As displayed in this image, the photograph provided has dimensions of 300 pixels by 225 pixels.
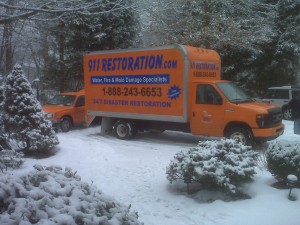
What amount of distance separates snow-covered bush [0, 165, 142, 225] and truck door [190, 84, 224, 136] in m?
8.03

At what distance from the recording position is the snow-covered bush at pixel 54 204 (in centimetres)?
335

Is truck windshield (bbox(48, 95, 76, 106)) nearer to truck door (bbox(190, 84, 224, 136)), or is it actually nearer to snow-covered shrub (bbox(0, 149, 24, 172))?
truck door (bbox(190, 84, 224, 136))

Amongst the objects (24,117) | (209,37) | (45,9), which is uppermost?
(209,37)

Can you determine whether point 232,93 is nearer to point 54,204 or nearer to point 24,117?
point 24,117

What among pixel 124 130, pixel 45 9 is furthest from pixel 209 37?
pixel 45 9

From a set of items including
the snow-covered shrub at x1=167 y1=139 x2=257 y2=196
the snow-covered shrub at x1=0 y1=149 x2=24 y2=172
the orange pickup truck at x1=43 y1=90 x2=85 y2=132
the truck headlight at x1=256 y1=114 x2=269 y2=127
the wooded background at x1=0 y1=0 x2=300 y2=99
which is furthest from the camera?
the wooded background at x1=0 y1=0 x2=300 y2=99

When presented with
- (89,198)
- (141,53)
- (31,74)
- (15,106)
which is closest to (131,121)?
(141,53)

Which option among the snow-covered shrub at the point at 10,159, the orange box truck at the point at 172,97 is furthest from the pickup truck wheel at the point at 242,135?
the snow-covered shrub at the point at 10,159

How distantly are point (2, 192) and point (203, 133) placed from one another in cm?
907

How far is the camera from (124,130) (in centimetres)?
1422

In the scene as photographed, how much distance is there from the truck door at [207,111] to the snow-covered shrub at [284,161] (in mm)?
4666

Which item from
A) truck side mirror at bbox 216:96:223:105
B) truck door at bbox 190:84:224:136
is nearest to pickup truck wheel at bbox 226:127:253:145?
truck door at bbox 190:84:224:136

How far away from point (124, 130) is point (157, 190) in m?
6.65

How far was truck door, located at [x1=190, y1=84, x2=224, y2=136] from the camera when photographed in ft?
38.7
